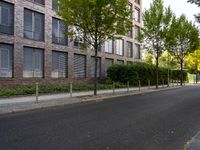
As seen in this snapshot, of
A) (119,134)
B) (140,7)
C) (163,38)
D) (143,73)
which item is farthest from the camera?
(140,7)

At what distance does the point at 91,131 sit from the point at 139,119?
9.88 feet

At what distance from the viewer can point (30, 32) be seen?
28562mm

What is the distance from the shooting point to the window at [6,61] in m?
25.4

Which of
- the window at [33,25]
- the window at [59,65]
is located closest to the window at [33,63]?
the window at [33,25]

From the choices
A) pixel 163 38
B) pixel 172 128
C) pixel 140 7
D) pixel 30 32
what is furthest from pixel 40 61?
pixel 140 7

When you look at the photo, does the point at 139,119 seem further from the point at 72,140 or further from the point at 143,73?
the point at 143,73

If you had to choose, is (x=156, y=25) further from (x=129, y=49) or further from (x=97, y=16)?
(x=97, y=16)

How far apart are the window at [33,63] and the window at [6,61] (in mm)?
1720

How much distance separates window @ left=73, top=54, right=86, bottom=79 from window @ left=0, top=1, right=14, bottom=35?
9.93 m

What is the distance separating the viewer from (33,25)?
28984mm

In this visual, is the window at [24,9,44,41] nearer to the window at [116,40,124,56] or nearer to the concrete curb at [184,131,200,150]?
the window at [116,40,124,56]

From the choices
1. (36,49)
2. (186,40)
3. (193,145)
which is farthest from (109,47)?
(193,145)

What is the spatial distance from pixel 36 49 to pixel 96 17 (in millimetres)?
8950

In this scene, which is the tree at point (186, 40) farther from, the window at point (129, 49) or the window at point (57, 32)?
the window at point (57, 32)
